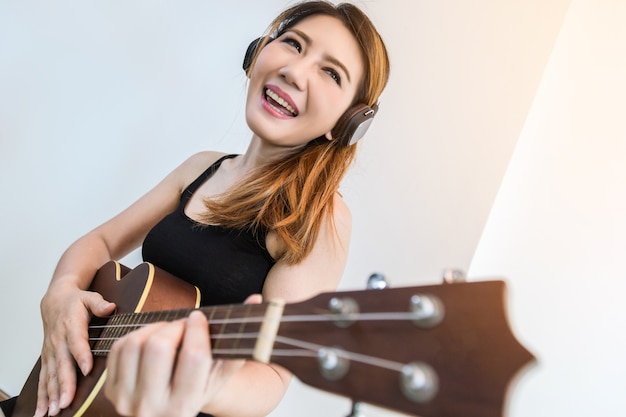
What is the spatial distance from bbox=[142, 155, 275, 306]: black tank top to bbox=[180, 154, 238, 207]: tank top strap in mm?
123

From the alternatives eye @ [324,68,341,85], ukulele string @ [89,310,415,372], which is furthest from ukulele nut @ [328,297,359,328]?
eye @ [324,68,341,85]


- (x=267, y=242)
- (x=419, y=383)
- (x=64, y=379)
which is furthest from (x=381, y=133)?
(x=419, y=383)

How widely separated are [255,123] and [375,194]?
1.62 ft

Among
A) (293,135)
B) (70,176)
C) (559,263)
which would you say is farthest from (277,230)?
(70,176)

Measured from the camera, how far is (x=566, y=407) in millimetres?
1035

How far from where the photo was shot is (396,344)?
0.37m

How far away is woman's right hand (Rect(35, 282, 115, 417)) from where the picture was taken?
2.48ft

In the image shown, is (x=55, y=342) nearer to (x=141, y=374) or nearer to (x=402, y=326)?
(x=141, y=374)

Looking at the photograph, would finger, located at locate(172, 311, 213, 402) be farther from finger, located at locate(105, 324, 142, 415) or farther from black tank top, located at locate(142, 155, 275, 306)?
black tank top, located at locate(142, 155, 275, 306)

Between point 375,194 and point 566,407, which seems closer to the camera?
point 566,407

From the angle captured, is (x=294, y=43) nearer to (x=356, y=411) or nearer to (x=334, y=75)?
(x=334, y=75)

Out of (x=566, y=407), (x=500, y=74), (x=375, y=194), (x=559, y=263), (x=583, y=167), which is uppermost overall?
(x=500, y=74)

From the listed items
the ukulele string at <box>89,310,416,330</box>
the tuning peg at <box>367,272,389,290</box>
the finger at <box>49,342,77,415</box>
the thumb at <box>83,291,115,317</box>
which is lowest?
the finger at <box>49,342,77,415</box>

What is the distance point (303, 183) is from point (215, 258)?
20 centimetres
